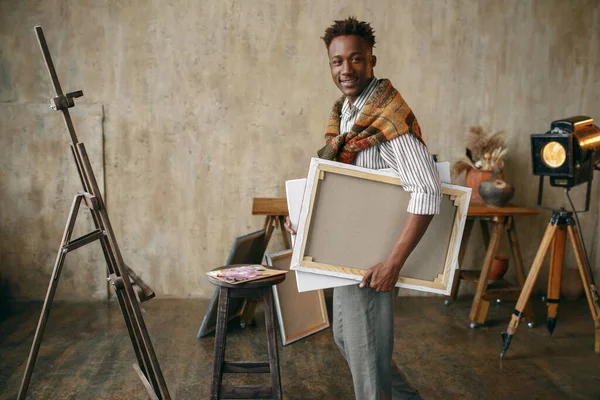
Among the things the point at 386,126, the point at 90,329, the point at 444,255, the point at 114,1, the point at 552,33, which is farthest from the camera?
the point at 552,33

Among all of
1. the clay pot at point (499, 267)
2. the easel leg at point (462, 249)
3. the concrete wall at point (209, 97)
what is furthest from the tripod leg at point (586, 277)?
the concrete wall at point (209, 97)

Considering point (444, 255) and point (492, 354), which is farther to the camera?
point (492, 354)

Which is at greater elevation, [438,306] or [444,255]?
[444,255]

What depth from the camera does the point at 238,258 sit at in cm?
333

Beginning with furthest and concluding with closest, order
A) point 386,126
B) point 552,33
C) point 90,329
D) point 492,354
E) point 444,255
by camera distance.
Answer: point 552,33 < point 90,329 < point 492,354 < point 444,255 < point 386,126

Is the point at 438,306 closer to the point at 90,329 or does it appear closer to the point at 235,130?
the point at 235,130

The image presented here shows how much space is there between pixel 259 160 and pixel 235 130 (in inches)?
12.1

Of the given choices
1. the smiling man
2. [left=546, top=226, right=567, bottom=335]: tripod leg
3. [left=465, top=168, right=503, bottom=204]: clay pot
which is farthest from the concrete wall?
the smiling man

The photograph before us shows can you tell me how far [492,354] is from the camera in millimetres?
3141

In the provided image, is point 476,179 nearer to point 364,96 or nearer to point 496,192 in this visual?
point 496,192

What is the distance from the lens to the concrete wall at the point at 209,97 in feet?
12.5

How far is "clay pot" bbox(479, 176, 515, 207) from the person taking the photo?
3650 mm

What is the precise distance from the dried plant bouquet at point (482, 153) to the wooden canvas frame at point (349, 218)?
216 cm

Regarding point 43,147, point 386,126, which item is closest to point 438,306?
point 386,126
